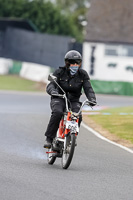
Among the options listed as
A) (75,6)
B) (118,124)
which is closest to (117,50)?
(118,124)

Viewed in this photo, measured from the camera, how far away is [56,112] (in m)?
10.0

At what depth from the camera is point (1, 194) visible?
7.34 meters

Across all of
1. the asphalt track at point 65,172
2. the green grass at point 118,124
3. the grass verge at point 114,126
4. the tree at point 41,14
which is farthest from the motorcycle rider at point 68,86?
the tree at point 41,14

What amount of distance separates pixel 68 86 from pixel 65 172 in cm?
157

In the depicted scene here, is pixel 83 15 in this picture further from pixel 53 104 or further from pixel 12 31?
pixel 53 104

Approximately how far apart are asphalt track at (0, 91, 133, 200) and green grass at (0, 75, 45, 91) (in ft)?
88.7

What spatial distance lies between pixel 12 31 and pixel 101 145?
42480 mm

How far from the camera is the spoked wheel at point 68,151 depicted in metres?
9.48

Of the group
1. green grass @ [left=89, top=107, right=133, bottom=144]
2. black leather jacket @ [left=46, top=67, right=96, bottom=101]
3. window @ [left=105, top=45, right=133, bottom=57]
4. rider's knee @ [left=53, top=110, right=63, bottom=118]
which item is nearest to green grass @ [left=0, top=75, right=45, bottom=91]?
window @ [left=105, top=45, right=133, bottom=57]

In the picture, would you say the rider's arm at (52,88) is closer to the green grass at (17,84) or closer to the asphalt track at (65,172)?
the asphalt track at (65,172)

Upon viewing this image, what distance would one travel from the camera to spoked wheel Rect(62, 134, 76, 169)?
31.1 feet

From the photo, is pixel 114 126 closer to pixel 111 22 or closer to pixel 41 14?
pixel 111 22

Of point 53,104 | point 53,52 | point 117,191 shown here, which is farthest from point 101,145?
point 53,52

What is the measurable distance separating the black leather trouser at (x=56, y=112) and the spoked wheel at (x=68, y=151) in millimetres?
470
